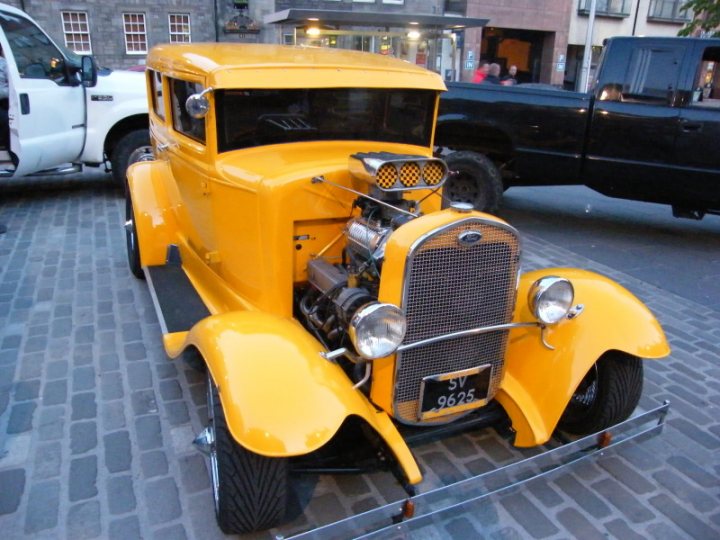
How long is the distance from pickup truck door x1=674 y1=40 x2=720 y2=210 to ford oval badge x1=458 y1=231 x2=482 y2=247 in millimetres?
4989

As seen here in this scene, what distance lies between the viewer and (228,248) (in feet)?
11.3

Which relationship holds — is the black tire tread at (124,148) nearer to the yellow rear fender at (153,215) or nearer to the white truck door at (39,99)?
the white truck door at (39,99)

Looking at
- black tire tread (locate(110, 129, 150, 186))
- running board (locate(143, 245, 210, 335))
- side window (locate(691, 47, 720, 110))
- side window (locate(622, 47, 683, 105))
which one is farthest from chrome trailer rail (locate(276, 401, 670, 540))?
black tire tread (locate(110, 129, 150, 186))

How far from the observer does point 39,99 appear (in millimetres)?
6844

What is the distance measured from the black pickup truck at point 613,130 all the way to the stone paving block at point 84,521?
17.8ft

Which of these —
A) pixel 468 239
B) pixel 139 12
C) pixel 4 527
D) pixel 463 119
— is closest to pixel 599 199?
pixel 463 119

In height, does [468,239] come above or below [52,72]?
below

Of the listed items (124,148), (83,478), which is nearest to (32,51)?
(124,148)

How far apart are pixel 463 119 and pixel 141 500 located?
18.5 ft

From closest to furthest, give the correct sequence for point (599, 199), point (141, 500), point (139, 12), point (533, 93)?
point (141, 500)
point (533, 93)
point (599, 199)
point (139, 12)

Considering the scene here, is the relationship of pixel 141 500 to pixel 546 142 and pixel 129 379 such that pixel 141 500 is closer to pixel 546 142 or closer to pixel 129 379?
pixel 129 379

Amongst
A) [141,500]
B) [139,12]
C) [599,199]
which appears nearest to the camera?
[141,500]

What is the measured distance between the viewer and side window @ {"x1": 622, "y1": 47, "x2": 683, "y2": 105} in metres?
6.23

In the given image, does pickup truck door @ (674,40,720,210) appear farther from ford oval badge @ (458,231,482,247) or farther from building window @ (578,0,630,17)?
building window @ (578,0,630,17)
